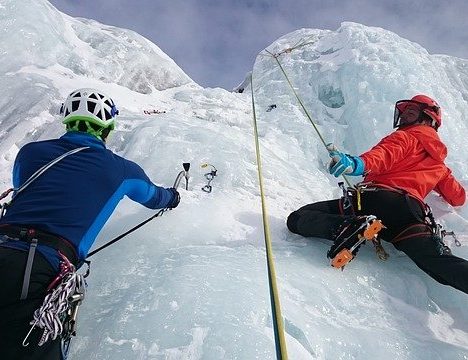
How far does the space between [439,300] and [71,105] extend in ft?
9.57

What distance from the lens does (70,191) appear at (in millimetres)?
1911

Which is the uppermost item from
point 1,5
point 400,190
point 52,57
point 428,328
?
point 1,5

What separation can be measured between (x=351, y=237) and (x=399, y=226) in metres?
0.50

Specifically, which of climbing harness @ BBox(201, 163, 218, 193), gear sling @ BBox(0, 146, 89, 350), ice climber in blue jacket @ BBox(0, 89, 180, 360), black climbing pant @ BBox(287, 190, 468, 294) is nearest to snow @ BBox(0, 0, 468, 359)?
climbing harness @ BBox(201, 163, 218, 193)

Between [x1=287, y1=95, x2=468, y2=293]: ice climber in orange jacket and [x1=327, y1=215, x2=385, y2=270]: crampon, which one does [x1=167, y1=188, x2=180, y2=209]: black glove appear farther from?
[x1=327, y1=215, x2=385, y2=270]: crampon

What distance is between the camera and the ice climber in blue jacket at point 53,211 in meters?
1.51

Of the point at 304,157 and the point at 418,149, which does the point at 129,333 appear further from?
the point at 304,157

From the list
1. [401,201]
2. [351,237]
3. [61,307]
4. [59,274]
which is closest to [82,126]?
[59,274]

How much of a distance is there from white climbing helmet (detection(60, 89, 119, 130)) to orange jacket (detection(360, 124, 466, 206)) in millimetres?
2091

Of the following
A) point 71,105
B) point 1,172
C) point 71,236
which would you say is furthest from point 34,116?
point 71,236

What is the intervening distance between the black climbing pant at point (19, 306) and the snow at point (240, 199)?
0.40 metres

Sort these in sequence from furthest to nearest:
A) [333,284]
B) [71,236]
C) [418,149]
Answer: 1. [418,149]
2. [333,284]
3. [71,236]

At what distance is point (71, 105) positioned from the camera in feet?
8.22

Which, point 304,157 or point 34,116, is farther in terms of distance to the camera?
point 304,157
